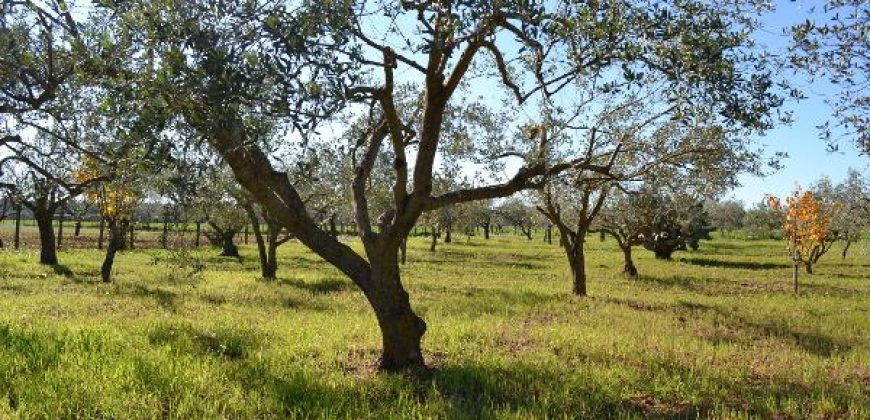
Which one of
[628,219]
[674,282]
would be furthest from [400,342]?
[628,219]

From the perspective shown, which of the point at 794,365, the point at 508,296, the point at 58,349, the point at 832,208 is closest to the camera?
the point at 58,349

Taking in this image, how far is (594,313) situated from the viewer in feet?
59.0

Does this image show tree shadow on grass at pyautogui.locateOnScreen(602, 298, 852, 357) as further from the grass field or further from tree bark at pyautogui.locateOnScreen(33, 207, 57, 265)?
tree bark at pyautogui.locateOnScreen(33, 207, 57, 265)

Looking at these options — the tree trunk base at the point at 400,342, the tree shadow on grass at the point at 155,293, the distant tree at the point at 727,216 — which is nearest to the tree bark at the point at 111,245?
the tree shadow on grass at the point at 155,293

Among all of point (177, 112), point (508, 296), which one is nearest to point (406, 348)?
point (177, 112)

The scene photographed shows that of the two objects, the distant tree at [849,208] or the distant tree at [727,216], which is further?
the distant tree at [727,216]

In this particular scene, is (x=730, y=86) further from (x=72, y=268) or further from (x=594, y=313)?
(x=72, y=268)

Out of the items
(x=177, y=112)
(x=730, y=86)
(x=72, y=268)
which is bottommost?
(x=72, y=268)

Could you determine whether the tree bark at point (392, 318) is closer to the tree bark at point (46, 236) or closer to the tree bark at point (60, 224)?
the tree bark at point (60, 224)

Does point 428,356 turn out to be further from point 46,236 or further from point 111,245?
point 46,236

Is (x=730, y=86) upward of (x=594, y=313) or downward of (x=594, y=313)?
upward

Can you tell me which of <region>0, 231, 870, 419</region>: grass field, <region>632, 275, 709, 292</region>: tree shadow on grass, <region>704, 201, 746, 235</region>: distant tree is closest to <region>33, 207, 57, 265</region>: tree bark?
<region>0, 231, 870, 419</region>: grass field

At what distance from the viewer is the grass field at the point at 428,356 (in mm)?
7816

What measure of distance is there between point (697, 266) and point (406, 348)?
42.1 metres
